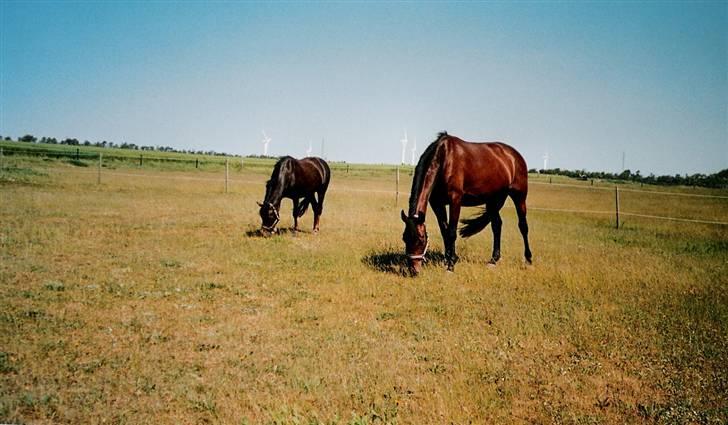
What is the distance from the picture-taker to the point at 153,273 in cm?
740

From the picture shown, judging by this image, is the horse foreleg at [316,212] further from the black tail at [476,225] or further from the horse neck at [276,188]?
the black tail at [476,225]

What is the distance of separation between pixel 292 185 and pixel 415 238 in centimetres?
Answer: 543

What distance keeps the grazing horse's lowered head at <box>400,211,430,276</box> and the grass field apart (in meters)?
0.44

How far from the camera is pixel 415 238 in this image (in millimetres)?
7449

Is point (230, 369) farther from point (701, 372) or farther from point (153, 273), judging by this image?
point (701, 372)

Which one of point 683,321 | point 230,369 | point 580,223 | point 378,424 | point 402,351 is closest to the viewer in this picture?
point 378,424

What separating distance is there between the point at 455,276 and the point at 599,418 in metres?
4.33

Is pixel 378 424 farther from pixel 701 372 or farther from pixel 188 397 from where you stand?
pixel 701 372

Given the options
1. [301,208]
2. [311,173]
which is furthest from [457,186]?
[301,208]

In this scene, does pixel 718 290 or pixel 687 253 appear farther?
pixel 687 253

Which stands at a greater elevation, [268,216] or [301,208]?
[301,208]

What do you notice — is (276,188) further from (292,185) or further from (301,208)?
(301,208)

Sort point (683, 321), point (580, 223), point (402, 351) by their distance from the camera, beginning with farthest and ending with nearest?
1. point (580, 223)
2. point (683, 321)
3. point (402, 351)

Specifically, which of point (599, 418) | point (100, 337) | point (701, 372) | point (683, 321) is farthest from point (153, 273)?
point (683, 321)
